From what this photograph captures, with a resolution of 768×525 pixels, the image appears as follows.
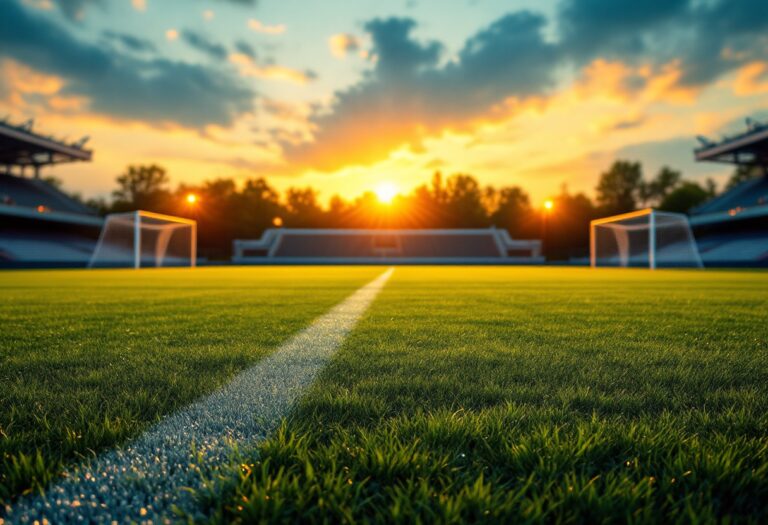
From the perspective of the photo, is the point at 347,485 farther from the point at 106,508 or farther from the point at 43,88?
the point at 43,88

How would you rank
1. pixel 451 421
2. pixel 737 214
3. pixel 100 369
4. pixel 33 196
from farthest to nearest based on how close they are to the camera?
pixel 33 196 → pixel 737 214 → pixel 100 369 → pixel 451 421

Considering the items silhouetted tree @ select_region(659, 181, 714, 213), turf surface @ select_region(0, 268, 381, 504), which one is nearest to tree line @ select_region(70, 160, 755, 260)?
silhouetted tree @ select_region(659, 181, 714, 213)

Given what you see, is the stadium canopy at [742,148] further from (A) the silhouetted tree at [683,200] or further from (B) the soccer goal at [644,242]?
(A) the silhouetted tree at [683,200]

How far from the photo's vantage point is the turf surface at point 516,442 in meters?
0.98

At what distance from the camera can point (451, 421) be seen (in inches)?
56.4

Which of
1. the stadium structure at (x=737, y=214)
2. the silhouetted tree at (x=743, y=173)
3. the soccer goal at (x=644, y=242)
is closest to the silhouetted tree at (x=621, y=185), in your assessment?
the silhouetted tree at (x=743, y=173)

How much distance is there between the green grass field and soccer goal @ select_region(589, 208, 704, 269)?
23146 mm

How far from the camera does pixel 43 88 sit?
40531mm

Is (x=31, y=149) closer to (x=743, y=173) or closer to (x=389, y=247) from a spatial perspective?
(x=389, y=247)

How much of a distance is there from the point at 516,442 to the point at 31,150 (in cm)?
4514

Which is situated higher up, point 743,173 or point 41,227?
point 743,173

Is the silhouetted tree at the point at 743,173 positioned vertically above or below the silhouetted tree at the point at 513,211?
above

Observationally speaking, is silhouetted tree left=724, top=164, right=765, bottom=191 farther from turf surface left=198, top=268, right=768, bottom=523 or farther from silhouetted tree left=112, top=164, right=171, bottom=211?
silhouetted tree left=112, top=164, right=171, bottom=211

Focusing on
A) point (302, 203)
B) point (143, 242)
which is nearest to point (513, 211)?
point (302, 203)
